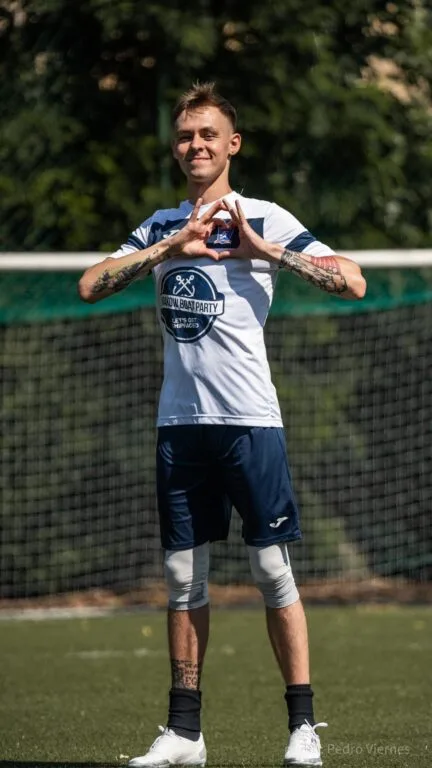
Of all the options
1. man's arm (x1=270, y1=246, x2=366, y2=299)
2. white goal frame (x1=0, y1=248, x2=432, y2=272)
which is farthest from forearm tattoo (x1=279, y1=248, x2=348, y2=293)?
white goal frame (x1=0, y1=248, x2=432, y2=272)

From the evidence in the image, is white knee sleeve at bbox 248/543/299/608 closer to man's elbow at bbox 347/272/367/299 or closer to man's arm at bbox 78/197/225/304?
man's elbow at bbox 347/272/367/299

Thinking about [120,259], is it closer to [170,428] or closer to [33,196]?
[170,428]

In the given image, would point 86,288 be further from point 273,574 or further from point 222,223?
point 273,574

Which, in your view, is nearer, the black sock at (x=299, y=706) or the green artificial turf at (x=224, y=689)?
the black sock at (x=299, y=706)

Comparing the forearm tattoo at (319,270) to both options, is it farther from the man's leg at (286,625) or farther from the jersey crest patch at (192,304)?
the man's leg at (286,625)

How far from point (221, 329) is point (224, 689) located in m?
2.81

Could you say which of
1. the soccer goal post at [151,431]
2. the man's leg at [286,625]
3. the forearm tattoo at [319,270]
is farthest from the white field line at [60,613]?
the forearm tattoo at [319,270]

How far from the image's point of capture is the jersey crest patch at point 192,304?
4938 mm

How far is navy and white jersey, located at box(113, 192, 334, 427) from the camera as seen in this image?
494cm

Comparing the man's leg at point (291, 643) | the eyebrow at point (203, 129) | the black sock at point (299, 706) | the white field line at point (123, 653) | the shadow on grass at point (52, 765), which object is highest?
the eyebrow at point (203, 129)

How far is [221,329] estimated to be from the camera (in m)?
4.94

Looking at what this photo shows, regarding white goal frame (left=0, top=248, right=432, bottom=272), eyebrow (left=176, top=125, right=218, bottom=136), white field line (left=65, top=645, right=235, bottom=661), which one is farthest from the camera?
white goal frame (left=0, top=248, right=432, bottom=272)

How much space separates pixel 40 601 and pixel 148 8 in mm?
4203

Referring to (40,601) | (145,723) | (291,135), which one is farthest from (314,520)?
(145,723)
